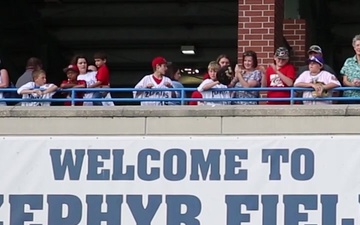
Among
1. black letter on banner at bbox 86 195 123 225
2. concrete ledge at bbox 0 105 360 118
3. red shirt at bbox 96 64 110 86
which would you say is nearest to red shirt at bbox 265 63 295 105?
concrete ledge at bbox 0 105 360 118

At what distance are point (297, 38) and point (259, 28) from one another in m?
1.87

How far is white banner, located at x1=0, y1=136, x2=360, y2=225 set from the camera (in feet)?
51.5

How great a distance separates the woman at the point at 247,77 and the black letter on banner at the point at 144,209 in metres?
1.64

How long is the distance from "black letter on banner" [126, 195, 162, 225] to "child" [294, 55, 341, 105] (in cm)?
226

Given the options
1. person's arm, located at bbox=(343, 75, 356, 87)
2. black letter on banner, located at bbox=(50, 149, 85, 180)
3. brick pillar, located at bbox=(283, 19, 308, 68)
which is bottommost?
black letter on banner, located at bbox=(50, 149, 85, 180)

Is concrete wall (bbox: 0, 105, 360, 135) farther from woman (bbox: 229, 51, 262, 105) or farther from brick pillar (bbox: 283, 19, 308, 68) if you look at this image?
brick pillar (bbox: 283, 19, 308, 68)

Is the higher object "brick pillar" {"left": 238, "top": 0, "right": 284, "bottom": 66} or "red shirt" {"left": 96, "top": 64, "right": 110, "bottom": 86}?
"brick pillar" {"left": 238, "top": 0, "right": 284, "bottom": 66}

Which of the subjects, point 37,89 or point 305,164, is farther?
point 37,89

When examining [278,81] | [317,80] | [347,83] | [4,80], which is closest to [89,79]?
[4,80]

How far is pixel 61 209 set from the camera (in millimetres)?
16188

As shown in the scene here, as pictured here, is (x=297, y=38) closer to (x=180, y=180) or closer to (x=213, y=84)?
(x=213, y=84)

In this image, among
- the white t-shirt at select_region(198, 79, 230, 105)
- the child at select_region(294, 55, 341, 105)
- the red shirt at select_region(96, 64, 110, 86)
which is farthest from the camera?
the red shirt at select_region(96, 64, 110, 86)

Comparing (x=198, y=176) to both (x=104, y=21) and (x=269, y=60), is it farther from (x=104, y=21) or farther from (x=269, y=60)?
(x=104, y=21)

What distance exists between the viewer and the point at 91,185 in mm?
16188
